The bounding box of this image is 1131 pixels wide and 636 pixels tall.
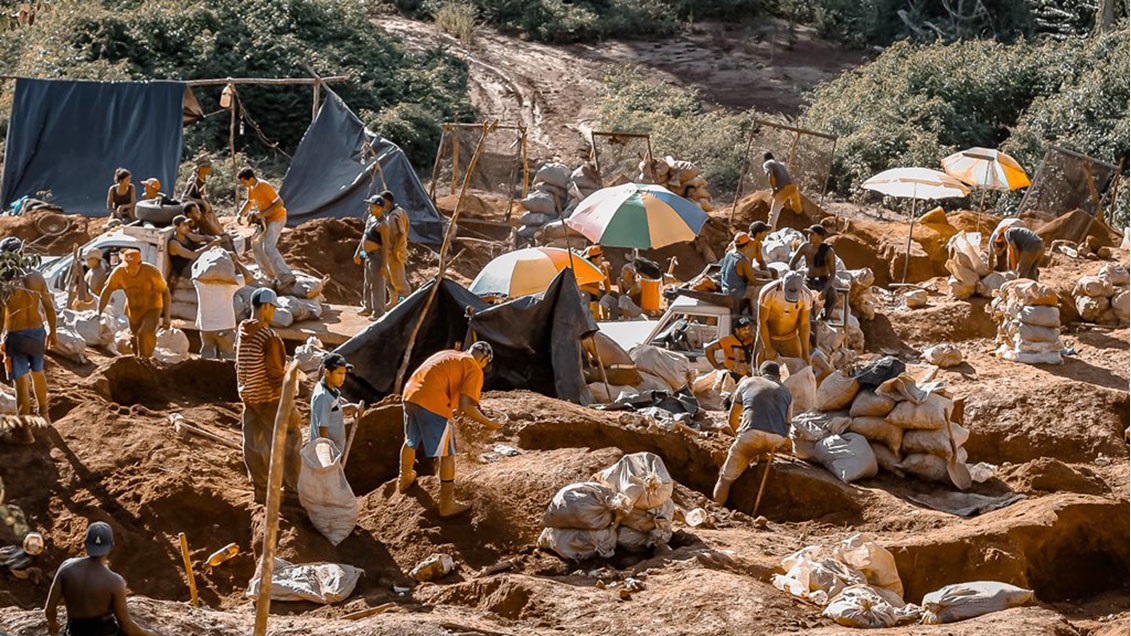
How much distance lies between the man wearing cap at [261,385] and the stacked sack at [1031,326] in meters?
9.25

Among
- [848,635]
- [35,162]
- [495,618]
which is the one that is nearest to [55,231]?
[35,162]

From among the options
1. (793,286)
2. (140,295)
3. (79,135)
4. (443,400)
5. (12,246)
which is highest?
(12,246)

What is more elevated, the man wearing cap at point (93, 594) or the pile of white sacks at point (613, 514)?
the man wearing cap at point (93, 594)

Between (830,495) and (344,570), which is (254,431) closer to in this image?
(344,570)

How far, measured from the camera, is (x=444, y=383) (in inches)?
401

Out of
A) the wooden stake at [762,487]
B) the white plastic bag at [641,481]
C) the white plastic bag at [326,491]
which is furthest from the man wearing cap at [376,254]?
the white plastic bag at [641,481]

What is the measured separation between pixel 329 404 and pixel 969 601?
3.88m

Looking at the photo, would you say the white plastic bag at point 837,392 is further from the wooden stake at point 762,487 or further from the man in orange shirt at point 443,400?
the man in orange shirt at point 443,400

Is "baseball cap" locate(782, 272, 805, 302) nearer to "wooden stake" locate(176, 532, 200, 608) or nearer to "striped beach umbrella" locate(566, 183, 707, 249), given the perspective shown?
"striped beach umbrella" locate(566, 183, 707, 249)

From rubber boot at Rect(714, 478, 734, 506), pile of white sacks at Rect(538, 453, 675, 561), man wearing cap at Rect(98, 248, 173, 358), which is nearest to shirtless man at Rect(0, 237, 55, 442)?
man wearing cap at Rect(98, 248, 173, 358)

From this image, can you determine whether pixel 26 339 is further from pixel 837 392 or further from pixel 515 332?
pixel 837 392

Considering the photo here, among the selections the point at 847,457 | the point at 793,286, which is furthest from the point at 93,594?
the point at 793,286

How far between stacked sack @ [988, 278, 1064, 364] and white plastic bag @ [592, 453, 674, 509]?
315 inches

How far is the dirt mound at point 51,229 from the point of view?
19.6 m
